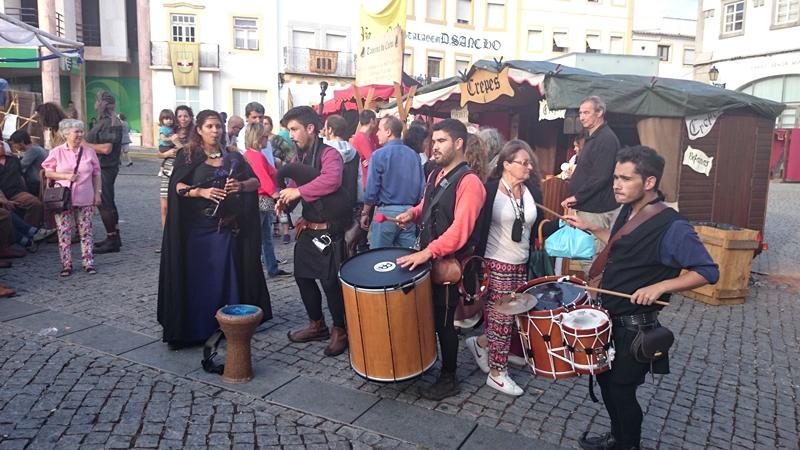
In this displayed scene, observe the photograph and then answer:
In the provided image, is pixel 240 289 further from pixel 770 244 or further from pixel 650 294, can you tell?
pixel 770 244

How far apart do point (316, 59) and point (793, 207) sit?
23.2m

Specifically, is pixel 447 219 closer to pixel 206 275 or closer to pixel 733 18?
pixel 206 275

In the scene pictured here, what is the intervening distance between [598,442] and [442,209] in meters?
1.57

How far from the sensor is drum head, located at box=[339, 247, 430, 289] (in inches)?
136

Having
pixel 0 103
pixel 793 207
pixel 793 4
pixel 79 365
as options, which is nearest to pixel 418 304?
pixel 79 365

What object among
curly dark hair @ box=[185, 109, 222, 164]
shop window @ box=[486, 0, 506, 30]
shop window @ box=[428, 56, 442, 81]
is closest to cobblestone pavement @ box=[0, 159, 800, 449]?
curly dark hair @ box=[185, 109, 222, 164]

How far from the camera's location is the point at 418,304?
3539mm

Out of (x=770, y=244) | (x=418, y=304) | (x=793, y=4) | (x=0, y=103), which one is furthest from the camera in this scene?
(x=793, y=4)

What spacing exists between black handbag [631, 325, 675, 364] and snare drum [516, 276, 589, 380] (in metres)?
0.36

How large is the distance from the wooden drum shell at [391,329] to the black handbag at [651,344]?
1213 millimetres

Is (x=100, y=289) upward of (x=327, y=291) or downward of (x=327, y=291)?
downward

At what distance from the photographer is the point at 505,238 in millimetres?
3871

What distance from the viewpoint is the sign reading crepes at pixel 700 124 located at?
294 inches

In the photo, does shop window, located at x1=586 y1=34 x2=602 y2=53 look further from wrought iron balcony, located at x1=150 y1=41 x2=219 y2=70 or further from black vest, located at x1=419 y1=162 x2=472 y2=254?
black vest, located at x1=419 y1=162 x2=472 y2=254
